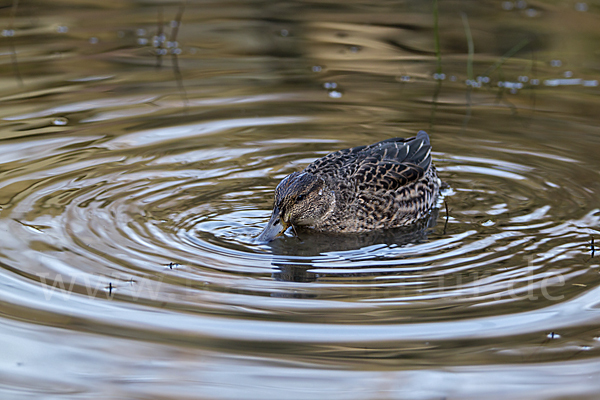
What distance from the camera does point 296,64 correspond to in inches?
446

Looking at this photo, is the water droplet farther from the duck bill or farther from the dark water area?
the duck bill

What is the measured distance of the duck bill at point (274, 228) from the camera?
20.1 feet

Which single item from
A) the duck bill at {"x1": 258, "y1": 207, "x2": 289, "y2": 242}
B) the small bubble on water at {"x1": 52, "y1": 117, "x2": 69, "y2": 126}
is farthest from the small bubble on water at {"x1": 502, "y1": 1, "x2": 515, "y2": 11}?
the duck bill at {"x1": 258, "y1": 207, "x2": 289, "y2": 242}

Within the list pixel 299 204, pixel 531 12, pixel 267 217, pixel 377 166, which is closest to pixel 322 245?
pixel 299 204

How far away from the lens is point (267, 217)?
Answer: 6.68m

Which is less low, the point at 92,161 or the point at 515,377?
the point at 92,161

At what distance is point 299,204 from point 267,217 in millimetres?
445

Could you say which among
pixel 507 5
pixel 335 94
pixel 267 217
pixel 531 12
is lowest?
pixel 267 217

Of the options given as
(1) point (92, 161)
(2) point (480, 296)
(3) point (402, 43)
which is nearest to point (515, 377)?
(2) point (480, 296)

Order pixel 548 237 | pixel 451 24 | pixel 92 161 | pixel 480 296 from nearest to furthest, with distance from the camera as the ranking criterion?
pixel 480 296
pixel 548 237
pixel 92 161
pixel 451 24

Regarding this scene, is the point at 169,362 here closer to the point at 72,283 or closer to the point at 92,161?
the point at 72,283

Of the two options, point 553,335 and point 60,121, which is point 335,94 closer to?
point 60,121

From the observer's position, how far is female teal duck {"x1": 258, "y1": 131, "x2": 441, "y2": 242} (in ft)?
20.8

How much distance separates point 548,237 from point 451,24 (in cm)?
775
